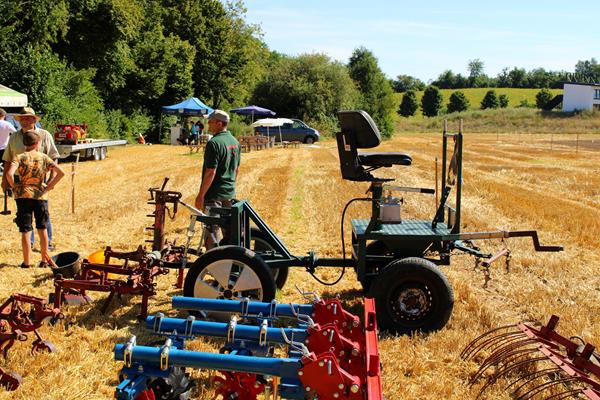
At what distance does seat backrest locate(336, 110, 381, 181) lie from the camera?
5.79m

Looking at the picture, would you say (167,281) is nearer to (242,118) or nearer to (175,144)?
(175,144)

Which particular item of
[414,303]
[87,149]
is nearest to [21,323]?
[414,303]

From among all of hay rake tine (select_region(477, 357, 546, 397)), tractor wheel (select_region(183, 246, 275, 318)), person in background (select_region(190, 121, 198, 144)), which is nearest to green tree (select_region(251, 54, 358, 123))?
person in background (select_region(190, 121, 198, 144))

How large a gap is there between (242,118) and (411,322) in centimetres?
4574

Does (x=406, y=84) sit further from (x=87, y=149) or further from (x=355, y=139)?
(x=355, y=139)

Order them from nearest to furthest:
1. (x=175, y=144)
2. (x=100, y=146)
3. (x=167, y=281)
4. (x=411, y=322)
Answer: (x=411, y=322), (x=167, y=281), (x=100, y=146), (x=175, y=144)

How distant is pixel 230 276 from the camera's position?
5816mm

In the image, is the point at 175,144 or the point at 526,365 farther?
the point at 175,144

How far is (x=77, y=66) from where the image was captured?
34.9 meters

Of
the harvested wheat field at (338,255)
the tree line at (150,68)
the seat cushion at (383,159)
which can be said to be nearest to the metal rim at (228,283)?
the harvested wheat field at (338,255)

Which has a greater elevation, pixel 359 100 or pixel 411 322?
pixel 359 100

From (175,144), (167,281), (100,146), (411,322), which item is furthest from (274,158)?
(411,322)

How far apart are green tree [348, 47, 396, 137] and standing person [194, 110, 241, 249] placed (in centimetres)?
5363

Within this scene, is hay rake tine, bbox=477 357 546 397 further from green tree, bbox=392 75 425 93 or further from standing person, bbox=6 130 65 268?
green tree, bbox=392 75 425 93
